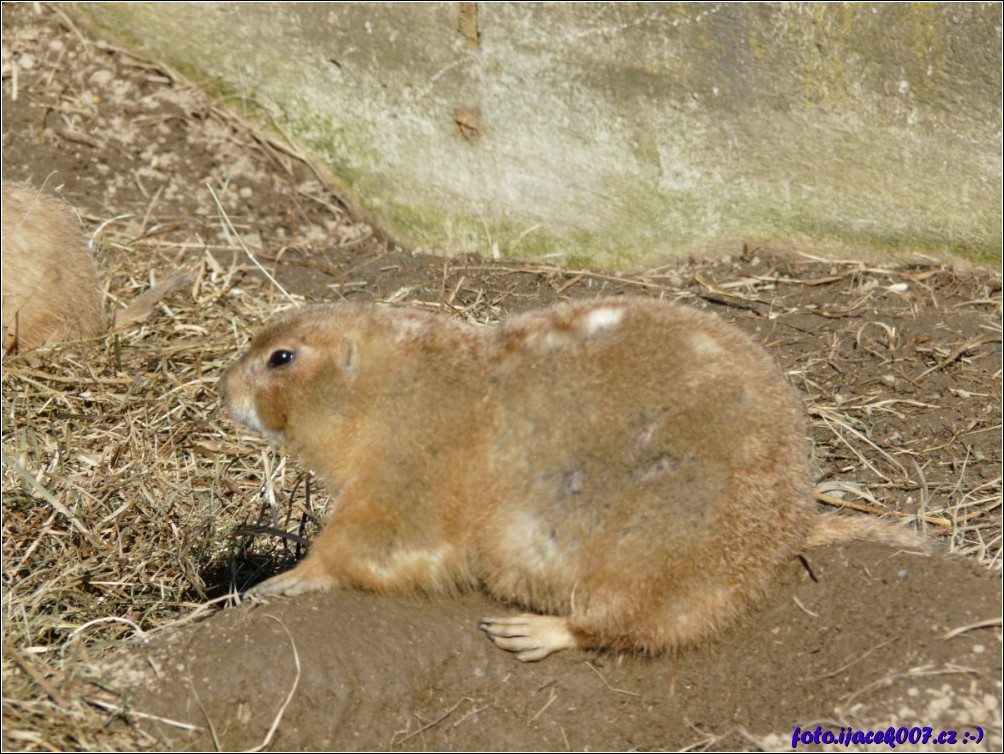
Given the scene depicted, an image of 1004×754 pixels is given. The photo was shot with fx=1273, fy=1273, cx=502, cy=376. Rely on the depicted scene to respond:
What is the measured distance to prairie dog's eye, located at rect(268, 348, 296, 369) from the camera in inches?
169

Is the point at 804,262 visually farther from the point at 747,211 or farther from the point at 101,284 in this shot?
the point at 101,284

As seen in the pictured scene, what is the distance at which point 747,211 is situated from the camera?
646cm

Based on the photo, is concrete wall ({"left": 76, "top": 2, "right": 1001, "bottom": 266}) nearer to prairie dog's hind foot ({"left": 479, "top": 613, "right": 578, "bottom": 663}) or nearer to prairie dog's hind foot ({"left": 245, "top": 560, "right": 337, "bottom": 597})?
prairie dog's hind foot ({"left": 479, "top": 613, "right": 578, "bottom": 663})

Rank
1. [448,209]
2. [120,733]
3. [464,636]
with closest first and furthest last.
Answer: [120,733] < [464,636] < [448,209]

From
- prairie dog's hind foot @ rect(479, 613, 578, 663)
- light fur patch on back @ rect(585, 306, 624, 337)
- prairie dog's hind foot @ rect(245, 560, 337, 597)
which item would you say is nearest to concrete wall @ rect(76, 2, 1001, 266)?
light fur patch on back @ rect(585, 306, 624, 337)

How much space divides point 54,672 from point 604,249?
388cm

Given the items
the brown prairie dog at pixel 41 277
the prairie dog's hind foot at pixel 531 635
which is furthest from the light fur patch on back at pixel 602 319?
the brown prairie dog at pixel 41 277

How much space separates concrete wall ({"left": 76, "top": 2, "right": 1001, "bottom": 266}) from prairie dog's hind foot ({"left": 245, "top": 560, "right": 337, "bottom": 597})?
3190 mm

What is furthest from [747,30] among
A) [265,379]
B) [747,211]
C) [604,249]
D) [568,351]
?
[265,379]

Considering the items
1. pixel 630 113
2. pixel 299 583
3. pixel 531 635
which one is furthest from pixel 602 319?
pixel 630 113

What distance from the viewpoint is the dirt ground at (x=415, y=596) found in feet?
12.3

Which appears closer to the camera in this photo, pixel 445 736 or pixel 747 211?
pixel 445 736

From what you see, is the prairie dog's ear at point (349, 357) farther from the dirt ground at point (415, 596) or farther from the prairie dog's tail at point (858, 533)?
the prairie dog's tail at point (858, 533)

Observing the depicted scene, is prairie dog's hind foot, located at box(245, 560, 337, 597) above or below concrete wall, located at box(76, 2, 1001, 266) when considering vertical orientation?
below
